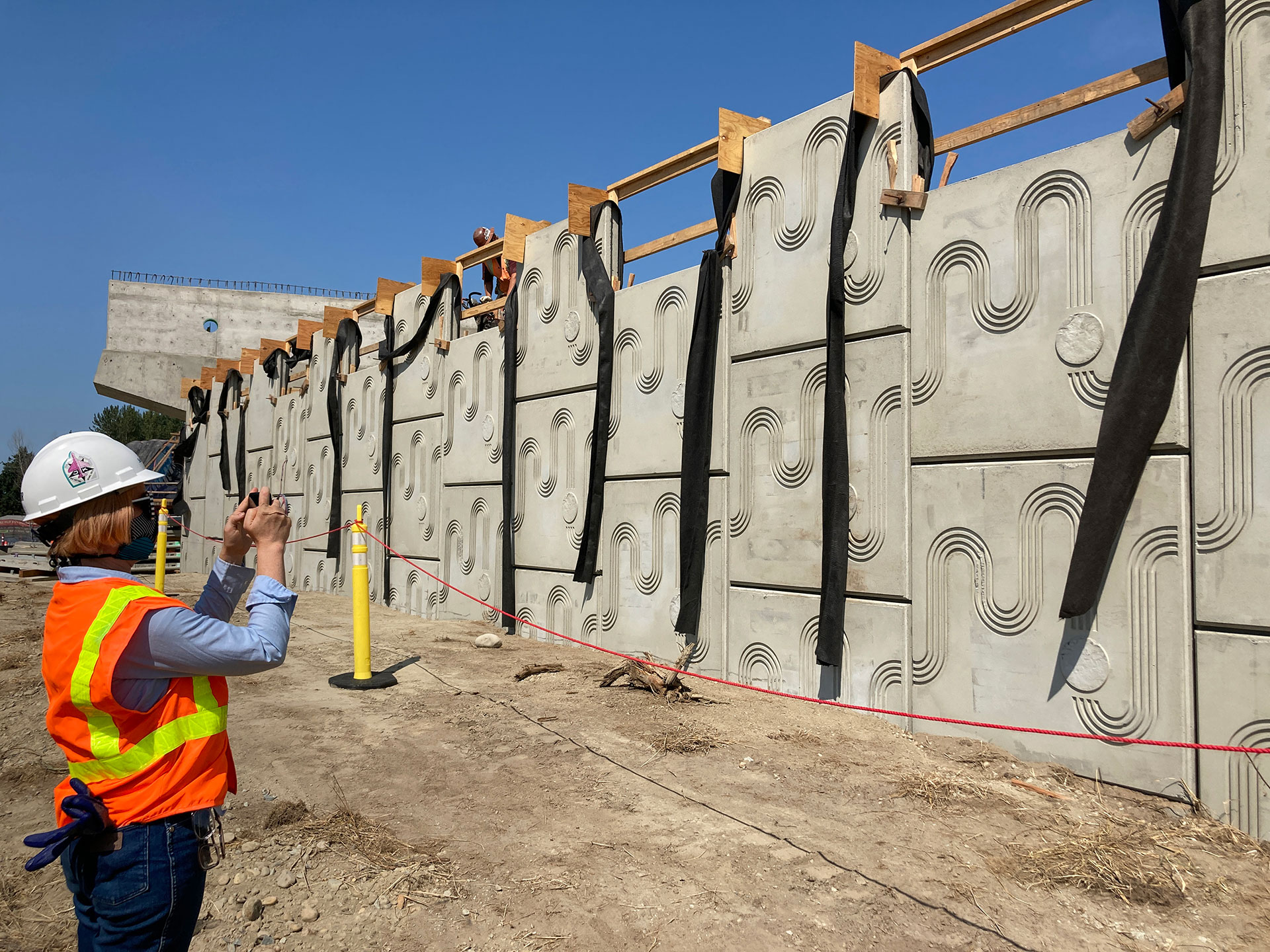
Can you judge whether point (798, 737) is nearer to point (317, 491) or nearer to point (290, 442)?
point (317, 491)

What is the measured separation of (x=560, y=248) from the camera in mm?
8781

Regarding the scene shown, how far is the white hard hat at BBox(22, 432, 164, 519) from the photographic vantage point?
73.8 inches

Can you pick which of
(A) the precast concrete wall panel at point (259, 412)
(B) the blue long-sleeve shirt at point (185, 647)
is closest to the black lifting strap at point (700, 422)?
(B) the blue long-sleeve shirt at point (185, 647)

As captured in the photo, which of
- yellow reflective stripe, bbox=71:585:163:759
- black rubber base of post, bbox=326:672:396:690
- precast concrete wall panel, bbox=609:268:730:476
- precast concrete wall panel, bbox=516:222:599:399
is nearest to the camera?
yellow reflective stripe, bbox=71:585:163:759

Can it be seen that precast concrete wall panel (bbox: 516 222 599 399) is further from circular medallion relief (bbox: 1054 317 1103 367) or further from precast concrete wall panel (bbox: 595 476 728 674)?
circular medallion relief (bbox: 1054 317 1103 367)

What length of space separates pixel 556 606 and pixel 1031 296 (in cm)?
542

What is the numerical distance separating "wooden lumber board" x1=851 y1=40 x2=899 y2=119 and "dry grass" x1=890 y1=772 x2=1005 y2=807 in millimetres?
4195

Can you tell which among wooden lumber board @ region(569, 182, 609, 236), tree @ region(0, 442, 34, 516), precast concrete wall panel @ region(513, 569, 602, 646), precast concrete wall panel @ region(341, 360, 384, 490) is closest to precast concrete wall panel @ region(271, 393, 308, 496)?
precast concrete wall panel @ region(341, 360, 384, 490)

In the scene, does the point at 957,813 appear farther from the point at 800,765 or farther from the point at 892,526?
the point at 892,526

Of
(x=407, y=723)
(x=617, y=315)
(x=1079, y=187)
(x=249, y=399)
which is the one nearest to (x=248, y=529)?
(x=407, y=723)

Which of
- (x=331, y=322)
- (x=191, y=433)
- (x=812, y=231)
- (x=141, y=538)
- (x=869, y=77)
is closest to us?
(x=141, y=538)

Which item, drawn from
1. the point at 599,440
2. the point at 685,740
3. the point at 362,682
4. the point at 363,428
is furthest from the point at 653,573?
the point at 363,428

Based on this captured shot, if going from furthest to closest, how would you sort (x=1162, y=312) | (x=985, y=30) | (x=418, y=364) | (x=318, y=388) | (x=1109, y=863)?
1. (x=318, y=388)
2. (x=418, y=364)
3. (x=985, y=30)
4. (x=1162, y=312)
5. (x=1109, y=863)

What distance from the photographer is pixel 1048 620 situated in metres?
4.55
